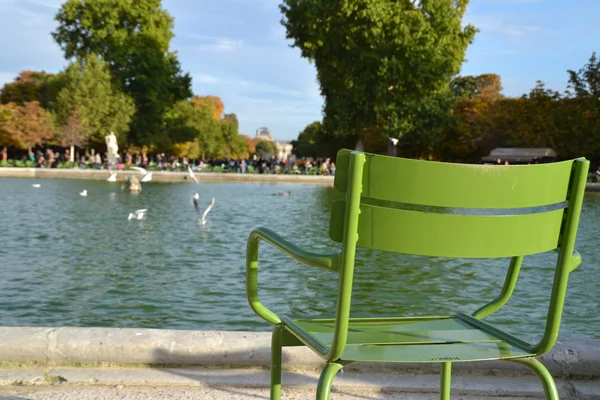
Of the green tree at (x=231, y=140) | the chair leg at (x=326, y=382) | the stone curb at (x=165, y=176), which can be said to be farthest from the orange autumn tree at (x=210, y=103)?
Answer: the chair leg at (x=326, y=382)

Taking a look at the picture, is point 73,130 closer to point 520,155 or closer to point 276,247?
point 520,155

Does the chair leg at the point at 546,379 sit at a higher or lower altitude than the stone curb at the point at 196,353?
higher

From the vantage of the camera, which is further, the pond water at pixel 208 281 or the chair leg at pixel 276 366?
the pond water at pixel 208 281

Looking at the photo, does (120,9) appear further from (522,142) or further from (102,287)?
(102,287)

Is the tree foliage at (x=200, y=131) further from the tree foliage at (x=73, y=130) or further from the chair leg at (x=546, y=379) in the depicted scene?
the chair leg at (x=546, y=379)

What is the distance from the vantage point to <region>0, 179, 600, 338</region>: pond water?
6363mm

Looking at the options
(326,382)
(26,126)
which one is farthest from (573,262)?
(26,126)

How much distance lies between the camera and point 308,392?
301 centimetres

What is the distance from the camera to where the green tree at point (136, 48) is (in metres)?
49.2

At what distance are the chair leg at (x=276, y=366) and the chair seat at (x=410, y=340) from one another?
0.04 meters

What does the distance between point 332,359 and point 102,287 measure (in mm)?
6140

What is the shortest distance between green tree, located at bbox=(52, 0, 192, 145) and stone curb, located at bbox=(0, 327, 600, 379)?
1861 inches

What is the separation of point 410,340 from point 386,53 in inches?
1441

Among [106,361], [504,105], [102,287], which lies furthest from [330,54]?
[106,361]
